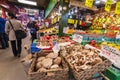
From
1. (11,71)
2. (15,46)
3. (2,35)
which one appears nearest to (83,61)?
(11,71)

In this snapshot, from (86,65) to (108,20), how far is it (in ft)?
16.0

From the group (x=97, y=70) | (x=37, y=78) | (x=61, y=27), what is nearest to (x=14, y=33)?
(x=61, y=27)

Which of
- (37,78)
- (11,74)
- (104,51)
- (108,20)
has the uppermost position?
(108,20)

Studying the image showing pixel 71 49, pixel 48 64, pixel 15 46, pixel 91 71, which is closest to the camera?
pixel 91 71

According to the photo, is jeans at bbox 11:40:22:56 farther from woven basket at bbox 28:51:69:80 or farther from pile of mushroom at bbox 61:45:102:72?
woven basket at bbox 28:51:69:80

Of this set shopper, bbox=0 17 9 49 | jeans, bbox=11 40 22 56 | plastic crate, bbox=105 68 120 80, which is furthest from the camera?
shopper, bbox=0 17 9 49

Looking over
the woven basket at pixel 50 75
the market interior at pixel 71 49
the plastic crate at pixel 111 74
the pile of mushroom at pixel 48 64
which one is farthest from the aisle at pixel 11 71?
the plastic crate at pixel 111 74

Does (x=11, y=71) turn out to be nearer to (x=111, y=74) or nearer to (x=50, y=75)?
(x=50, y=75)

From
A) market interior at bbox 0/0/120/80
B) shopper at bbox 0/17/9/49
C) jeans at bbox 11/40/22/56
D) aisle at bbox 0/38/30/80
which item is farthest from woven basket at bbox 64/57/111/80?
shopper at bbox 0/17/9/49

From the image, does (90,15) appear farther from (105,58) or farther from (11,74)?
(105,58)

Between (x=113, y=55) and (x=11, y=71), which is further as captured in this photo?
(x=11, y=71)

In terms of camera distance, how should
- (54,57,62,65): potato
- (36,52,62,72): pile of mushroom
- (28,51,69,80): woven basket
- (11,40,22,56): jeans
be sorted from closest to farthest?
(28,51,69,80): woven basket
(36,52,62,72): pile of mushroom
(54,57,62,65): potato
(11,40,22,56): jeans

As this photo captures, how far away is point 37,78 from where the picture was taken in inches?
61.6

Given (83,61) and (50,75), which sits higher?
(83,61)
